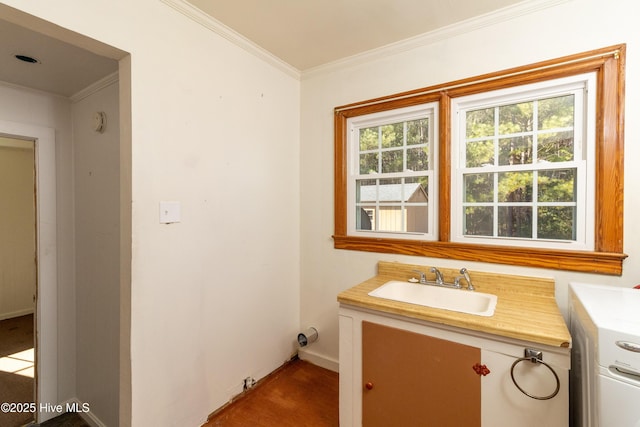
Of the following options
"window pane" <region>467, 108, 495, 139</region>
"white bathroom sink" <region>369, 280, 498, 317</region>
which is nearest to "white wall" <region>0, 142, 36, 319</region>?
"white bathroom sink" <region>369, 280, 498, 317</region>

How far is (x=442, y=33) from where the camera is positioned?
73.1 inches

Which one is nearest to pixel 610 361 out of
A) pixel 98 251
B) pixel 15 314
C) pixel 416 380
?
pixel 416 380

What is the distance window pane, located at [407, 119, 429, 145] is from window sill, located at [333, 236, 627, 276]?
29.3 inches

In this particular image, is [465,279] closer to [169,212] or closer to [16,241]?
[169,212]

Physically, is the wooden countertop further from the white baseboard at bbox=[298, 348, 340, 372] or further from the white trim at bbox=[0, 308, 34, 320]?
the white trim at bbox=[0, 308, 34, 320]

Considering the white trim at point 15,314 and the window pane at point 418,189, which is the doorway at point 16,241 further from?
the window pane at point 418,189

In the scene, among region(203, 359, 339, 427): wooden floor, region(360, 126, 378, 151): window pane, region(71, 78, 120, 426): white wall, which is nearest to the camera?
region(203, 359, 339, 427): wooden floor

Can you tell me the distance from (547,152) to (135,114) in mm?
2295

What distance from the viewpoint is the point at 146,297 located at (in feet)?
4.78

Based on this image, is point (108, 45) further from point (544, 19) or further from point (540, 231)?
point (540, 231)

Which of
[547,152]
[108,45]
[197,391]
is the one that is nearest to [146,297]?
[197,391]

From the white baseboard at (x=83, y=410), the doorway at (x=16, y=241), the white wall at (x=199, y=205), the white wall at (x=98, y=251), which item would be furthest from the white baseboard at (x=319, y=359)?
the doorway at (x=16, y=241)

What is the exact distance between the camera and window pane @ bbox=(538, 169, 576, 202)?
1.58 meters

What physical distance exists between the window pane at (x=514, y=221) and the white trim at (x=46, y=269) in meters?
3.23
